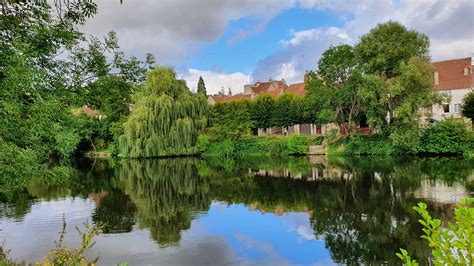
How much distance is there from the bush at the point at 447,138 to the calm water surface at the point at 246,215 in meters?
A: 7.92

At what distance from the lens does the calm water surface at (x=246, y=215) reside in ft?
40.2

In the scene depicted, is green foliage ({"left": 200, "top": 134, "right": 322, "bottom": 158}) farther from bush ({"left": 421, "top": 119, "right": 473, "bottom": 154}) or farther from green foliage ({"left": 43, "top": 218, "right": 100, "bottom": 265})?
green foliage ({"left": 43, "top": 218, "right": 100, "bottom": 265})

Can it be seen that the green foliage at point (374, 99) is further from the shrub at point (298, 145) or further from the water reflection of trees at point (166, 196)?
the water reflection of trees at point (166, 196)

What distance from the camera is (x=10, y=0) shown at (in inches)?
249

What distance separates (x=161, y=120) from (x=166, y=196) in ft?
74.9

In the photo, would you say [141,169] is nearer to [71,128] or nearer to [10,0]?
[71,128]

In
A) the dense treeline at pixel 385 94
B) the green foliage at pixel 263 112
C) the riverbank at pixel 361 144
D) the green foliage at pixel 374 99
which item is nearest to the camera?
the dense treeline at pixel 385 94

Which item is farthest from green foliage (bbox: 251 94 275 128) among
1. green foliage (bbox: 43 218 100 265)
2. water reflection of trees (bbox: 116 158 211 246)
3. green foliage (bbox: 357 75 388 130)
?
green foliage (bbox: 43 218 100 265)

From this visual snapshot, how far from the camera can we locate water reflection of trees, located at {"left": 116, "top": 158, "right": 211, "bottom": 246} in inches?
621

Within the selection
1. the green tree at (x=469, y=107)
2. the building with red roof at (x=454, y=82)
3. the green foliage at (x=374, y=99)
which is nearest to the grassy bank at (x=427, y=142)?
the green foliage at (x=374, y=99)

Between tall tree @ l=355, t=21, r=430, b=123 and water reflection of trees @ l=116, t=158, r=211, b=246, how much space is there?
19.3 m

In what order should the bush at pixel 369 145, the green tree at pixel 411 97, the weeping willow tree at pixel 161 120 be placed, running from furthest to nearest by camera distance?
1. the weeping willow tree at pixel 161 120
2. the bush at pixel 369 145
3. the green tree at pixel 411 97

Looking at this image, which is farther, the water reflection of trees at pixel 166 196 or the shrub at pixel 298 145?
the shrub at pixel 298 145

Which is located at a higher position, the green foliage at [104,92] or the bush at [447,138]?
the green foliage at [104,92]
